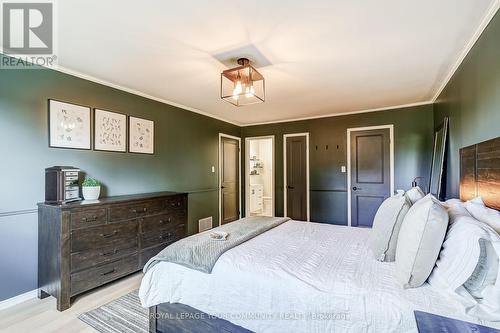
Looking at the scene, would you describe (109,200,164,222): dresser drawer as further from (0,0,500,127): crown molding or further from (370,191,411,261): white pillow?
(370,191,411,261): white pillow

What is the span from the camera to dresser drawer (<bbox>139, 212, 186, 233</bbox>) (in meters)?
3.01

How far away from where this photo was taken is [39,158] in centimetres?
→ 254

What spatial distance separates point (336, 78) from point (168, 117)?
2677 mm

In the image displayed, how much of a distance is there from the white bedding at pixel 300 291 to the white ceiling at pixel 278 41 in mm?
1784

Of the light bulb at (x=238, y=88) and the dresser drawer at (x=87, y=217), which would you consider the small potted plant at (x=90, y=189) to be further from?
the light bulb at (x=238, y=88)

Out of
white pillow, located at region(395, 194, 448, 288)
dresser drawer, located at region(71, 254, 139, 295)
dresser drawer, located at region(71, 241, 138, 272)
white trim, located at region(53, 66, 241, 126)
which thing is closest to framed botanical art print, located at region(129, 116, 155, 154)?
white trim, located at region(53, 66, 241, 126)

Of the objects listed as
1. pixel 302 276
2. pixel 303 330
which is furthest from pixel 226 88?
pixel 303 330

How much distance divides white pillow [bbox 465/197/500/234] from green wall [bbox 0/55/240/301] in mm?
3638

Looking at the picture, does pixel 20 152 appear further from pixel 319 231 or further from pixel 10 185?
pixel 319 231

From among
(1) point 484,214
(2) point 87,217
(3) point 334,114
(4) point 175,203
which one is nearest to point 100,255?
(2) point 87,217

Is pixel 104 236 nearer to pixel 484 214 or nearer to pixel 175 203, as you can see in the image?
pixel 175 203

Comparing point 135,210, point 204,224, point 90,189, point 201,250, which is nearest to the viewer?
point 201,250

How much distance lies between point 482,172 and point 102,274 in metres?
3.65

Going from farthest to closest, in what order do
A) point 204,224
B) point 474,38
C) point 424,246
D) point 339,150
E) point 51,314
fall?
point 339,150 < point 204,224 < point 51,314 < point 474,38 < point 424,246
